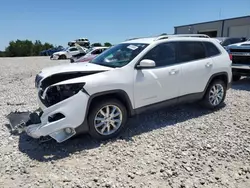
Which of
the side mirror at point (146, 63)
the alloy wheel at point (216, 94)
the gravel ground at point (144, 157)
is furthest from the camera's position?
the alloy wheel at point (216, 94)

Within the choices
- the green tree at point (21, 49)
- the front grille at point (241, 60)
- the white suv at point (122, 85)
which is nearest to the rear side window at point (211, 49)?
the white suv at point (122, 85)

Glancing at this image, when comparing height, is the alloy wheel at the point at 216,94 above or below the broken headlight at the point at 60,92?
below

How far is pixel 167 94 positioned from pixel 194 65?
918 millimetres

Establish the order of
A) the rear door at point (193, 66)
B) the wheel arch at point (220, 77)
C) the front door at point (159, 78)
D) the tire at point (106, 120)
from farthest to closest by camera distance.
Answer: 1. the wheel arch at point (220, 77)
2. the rear door at point (193, 66)
3. the front door at point (159, 78)
4. the tire at point (106, 120)

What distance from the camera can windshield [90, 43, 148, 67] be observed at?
12.5 ft

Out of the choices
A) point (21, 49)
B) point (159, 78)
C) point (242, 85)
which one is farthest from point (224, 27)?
point (21, 49)

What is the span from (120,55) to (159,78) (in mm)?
873

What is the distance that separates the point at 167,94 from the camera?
13.4 ft

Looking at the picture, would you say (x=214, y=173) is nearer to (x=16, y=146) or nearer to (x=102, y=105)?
(x=102, y=105)

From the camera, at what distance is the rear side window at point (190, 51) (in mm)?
4296

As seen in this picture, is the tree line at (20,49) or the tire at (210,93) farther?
the tree line at (20,49)

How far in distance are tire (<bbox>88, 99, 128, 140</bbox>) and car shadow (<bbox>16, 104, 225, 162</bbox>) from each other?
0.40 feet

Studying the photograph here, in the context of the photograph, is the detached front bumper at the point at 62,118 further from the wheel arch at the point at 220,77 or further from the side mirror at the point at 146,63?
the wheel arch at the point at 220,77

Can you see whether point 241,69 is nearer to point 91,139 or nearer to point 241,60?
point 241,60
